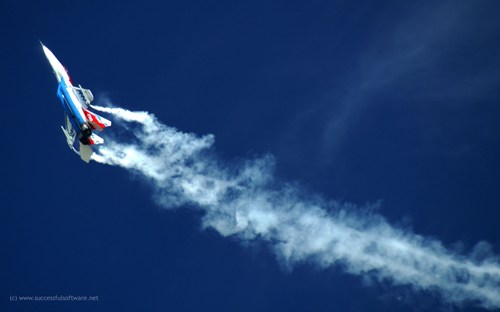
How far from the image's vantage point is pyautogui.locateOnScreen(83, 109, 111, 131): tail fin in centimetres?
7375

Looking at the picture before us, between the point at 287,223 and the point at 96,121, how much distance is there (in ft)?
85.1

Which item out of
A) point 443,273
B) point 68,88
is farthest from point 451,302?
point 68,88

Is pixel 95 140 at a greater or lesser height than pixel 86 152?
greater

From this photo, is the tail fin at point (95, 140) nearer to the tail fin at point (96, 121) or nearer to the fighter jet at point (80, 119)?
the fighter jet at point (80, 119)

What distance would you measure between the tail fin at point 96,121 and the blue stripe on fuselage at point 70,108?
2.82 feet

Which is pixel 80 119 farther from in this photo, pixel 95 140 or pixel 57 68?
pixel 57 68

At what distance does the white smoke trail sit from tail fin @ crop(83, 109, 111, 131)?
350 centimetres

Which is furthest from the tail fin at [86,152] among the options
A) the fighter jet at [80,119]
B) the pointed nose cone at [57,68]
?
the pointed nose cone at [57,68]

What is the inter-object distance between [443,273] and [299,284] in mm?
18135

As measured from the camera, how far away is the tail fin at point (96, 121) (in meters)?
73.8

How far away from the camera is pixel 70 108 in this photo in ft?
242

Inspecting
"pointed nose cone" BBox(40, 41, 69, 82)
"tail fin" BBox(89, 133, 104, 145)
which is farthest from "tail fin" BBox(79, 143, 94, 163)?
"pointed nose cone" BBox(40, 41, 69, 82)

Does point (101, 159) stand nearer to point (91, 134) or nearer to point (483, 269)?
point (91, 134)

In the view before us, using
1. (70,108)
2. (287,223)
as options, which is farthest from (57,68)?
(287,223)
